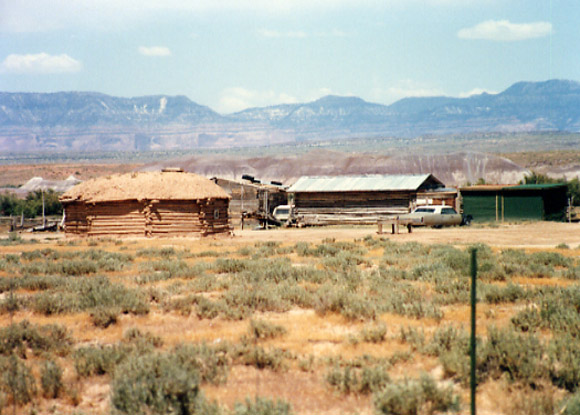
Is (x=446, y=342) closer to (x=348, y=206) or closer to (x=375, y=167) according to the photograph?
(x=348, y=206)

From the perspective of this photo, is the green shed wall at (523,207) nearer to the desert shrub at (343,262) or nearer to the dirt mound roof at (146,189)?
the dirt mound roof at (146,189)

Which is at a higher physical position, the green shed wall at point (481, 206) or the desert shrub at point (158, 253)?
the green shed wall at point (481, 206)

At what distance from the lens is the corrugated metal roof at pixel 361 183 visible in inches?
1743

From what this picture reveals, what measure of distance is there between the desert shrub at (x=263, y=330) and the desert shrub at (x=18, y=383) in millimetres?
3137

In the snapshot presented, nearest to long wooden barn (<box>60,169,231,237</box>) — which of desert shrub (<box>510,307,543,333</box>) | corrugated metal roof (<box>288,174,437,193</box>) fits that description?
corrugated metal roof (<box>288,174,437,193</box>)

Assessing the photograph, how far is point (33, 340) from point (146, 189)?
23877 millimetres

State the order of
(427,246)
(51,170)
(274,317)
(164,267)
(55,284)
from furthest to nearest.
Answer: (51,170) < (427,246) < (164,267) < (55,284) < (274,317)

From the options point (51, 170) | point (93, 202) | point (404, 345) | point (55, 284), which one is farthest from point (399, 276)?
point (51, 170)

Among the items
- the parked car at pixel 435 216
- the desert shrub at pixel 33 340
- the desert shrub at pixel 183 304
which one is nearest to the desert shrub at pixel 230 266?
the desert shrub at pixel 183 304

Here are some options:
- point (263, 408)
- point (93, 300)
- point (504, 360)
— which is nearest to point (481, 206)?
point (93, 300)

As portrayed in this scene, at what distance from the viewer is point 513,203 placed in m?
41.2

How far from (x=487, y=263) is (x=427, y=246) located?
720 cm

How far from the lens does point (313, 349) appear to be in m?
8.73

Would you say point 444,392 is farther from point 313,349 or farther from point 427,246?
point 427,246
